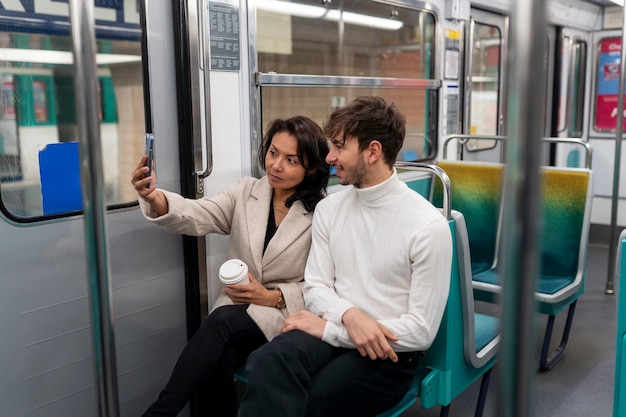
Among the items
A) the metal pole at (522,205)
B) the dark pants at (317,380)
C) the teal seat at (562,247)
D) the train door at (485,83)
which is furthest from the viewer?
the train door at (485,83)

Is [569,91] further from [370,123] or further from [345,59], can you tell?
[370,123]

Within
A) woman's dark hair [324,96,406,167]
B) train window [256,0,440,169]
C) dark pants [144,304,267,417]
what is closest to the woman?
dark pants [144,304,267,417]

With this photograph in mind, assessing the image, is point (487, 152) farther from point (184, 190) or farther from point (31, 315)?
point (31, 315)

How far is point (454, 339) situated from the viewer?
2.30m

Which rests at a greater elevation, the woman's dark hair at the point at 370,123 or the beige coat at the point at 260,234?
the woman's dark hair at the point at 370,123

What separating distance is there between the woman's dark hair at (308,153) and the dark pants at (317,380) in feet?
1.95

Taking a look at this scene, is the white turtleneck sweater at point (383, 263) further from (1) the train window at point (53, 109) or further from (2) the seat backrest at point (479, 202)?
(2) the seat backrest at point (479, 202)

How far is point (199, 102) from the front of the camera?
2.51m

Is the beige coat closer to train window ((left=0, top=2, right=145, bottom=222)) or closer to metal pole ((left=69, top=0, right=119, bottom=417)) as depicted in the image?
train window ((left=0, top=2, right=145, bottom=222))

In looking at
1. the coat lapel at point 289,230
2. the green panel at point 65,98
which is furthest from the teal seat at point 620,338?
the green panel at point 65,98

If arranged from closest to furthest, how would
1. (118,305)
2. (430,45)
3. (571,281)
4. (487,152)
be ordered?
(118,305)
(571,281)
(430,45)
(487,152)

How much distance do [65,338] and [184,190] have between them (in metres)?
0.73

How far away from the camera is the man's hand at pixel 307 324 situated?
2086mm

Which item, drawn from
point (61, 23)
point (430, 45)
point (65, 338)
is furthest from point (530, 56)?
point (430, 45)
